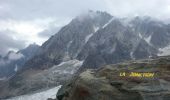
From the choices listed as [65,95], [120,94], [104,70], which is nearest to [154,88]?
[120,94]

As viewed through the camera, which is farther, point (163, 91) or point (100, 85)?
point (100, 85)

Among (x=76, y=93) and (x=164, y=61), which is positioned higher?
(x=164, y=61)

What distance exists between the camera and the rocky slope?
27.7m

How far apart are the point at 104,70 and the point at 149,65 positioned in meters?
3.93

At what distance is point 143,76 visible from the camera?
29719 millimetres

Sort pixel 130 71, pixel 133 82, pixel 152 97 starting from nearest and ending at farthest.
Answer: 1. pixel 152 97
2. pixel 133 82
3. pixel 130 71

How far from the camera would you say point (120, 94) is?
94.2ft

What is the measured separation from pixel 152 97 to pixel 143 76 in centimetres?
280

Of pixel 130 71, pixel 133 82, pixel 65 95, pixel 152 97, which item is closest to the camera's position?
pixel 152 97

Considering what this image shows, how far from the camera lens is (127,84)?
29141 mm

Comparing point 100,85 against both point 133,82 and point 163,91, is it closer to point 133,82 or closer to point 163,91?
point 133,82

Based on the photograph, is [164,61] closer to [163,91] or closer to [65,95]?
[163,91]

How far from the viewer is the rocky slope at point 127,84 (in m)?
27.7

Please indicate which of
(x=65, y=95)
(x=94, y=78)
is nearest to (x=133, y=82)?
(x=94, y=78)
